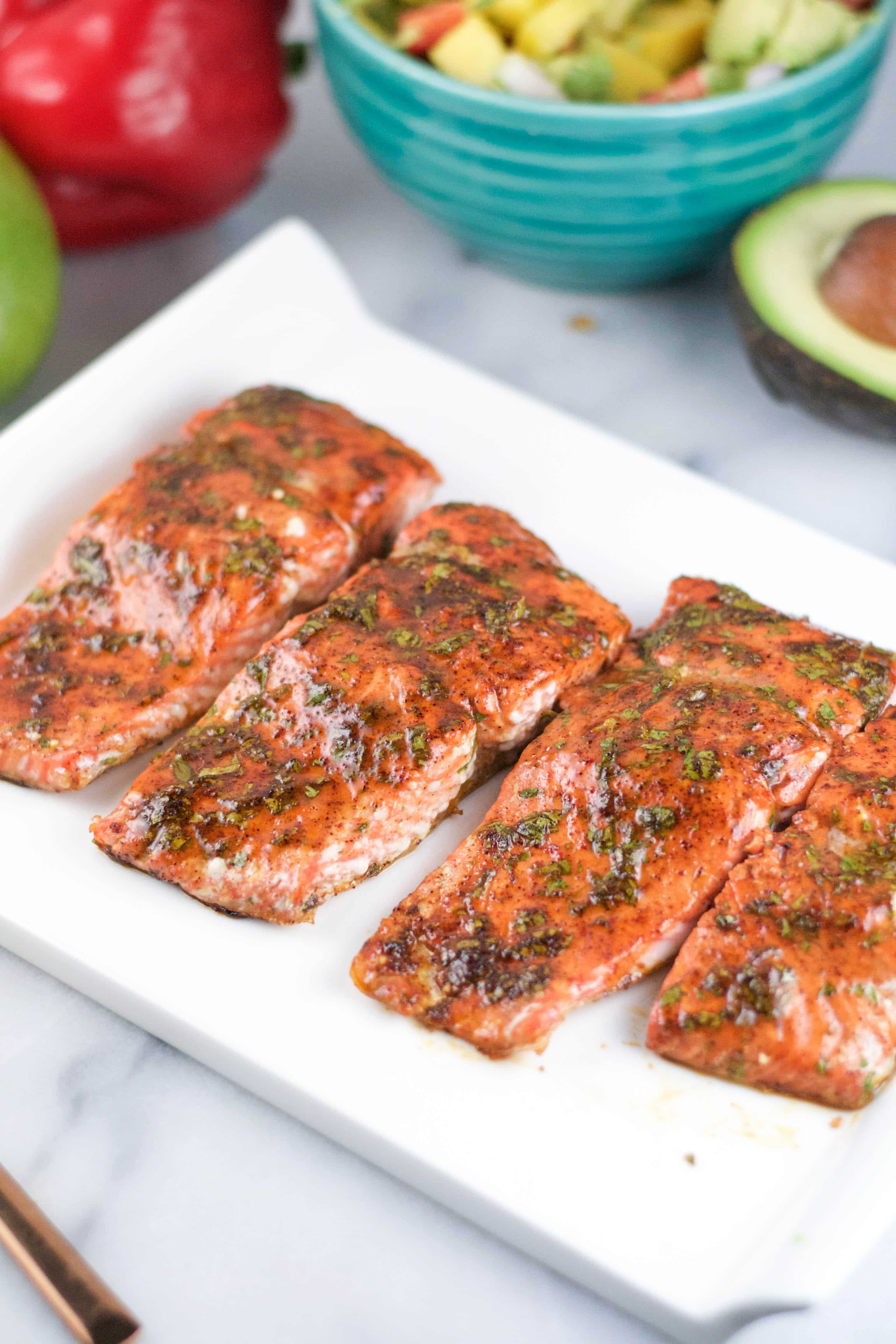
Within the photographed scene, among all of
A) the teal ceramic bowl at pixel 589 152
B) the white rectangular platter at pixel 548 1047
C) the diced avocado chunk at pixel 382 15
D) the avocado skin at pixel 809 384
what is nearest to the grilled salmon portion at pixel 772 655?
the white rectangular platter at pixel 548 1047

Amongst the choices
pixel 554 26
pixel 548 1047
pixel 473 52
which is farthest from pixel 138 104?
pixel 548 1047

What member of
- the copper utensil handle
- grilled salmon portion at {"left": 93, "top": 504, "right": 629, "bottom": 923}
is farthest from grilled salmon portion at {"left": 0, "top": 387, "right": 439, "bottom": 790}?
the copper utensil handle

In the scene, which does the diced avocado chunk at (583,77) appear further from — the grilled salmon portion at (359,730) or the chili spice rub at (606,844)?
the chili spice rub at (606,844)

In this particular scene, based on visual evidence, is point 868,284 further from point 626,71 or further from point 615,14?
point 615,14

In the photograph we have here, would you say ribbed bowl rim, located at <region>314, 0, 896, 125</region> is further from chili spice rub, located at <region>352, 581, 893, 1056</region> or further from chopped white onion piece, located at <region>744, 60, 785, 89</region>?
chili spice rub, located at <region>352, 581, 893, 1056</region>

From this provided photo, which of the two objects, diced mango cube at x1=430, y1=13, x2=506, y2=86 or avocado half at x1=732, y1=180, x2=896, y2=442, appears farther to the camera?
diced mango cube at x1=430, y1=13, x2=506, y2=86

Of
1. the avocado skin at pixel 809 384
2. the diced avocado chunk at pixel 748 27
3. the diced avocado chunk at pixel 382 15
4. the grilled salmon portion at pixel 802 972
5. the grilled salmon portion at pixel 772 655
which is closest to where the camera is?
the grilled salmon portion at pixel 802 972
